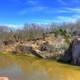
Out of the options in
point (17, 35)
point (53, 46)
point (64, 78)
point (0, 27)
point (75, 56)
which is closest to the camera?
point (64, 78)

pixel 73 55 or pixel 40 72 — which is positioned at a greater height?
pixel 73 55

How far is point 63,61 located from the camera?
39.3 m

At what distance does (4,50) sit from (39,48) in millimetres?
10241

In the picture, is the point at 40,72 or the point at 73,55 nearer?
the point at 40,72

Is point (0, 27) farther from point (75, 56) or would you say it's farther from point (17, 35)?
point (75, 56)

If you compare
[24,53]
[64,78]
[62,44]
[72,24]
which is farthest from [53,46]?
[72,24]

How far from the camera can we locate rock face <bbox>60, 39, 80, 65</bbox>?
3697cm

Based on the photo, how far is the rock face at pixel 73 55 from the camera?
121 ft

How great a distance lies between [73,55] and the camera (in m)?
38.1

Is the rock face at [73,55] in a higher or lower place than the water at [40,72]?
higher

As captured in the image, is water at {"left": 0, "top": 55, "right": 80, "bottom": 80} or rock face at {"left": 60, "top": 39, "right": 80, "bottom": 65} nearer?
water at {"left": 0, "top": 55, "right": 80, "bottom": 80}

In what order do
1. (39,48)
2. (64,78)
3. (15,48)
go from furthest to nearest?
(15,48) → (39,48) → (64,78)

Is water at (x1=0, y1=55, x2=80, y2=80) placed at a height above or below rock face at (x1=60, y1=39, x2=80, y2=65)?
below

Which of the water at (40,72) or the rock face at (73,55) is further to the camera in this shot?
the rock face at (73,55)
